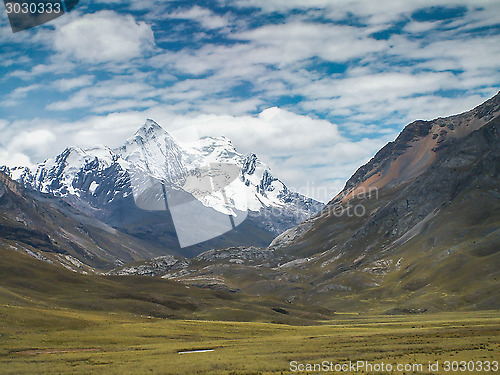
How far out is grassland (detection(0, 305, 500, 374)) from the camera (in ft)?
193

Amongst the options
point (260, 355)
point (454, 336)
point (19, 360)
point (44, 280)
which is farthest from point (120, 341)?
point (44, 280)

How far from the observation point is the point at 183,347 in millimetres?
77438

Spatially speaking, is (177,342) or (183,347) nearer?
(183,347)

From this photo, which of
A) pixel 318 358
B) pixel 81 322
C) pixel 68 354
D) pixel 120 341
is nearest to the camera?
pixel 318 358

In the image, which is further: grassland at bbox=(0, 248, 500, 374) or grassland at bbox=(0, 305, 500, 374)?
grassland at bbox=(0, 248, 500, 374)

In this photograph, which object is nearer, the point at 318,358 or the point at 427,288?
the point at 318,358

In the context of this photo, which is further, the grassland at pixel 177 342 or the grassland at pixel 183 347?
the grassland at pixel 177 342

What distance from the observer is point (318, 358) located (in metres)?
62.5

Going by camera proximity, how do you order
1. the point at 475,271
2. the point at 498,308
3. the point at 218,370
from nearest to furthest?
the point at 218,370 → the point at 498,308 → the point at 475,271

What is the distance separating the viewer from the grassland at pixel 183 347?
2313 inches

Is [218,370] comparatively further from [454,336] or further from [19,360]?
[454,336]

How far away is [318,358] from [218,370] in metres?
13.8

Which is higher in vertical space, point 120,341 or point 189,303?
point 120,341

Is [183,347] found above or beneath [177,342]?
above
